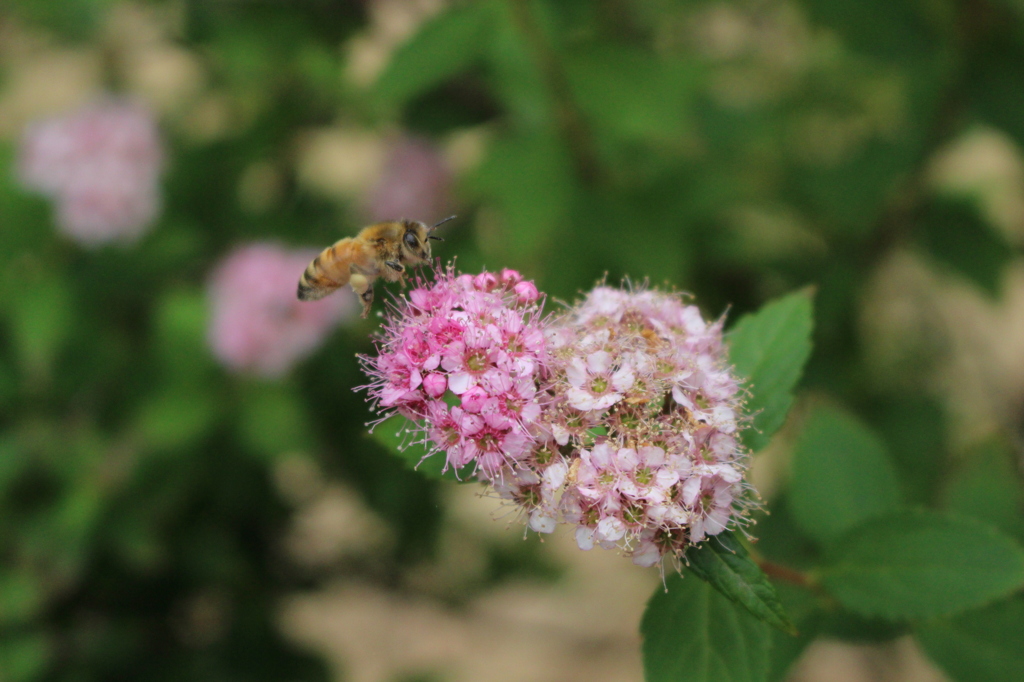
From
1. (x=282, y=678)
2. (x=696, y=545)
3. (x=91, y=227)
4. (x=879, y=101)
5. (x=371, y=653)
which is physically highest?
(x=879, y=101)

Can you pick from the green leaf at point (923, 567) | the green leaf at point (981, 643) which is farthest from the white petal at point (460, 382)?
the green leaf at point (981, 643)

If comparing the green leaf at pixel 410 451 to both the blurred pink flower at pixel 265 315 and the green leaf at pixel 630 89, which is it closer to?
the green leaf at pixel 630 89

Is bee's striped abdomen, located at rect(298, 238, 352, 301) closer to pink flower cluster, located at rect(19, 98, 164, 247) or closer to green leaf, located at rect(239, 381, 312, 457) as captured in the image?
green leaf, located at rect(239, 381, 312, 457)

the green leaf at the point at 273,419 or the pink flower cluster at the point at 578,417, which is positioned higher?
the green leaf at the point at 273,419

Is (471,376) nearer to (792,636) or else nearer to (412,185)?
(792,636)

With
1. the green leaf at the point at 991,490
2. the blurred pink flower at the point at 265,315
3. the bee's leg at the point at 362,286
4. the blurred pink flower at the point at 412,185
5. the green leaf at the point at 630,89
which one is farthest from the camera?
the blurred pink flower at the point at 412,185

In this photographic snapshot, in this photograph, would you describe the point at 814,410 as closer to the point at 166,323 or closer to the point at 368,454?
the point at 368,454

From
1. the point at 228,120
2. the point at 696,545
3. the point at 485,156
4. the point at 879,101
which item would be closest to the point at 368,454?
the point at 485,156
